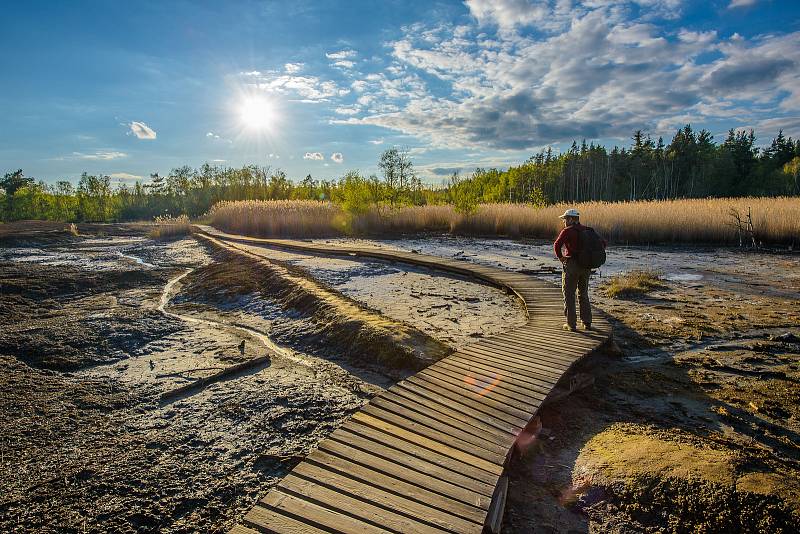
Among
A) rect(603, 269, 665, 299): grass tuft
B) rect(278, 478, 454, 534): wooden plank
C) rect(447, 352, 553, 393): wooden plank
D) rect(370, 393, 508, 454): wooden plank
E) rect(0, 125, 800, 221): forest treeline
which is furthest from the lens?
rect(0, 125, 800, 221): forest treeline

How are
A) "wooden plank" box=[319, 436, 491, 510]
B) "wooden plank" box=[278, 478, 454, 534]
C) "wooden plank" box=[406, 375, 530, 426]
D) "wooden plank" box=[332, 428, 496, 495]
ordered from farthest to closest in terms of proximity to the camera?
1. "wooden plank" box=[406, 375, 530, 426]
2. "wooden plank" box=[332, 428, 496, 495]
3. "wooden plank" box=[319, 436, 491, 510]
4. "wooden plank" box=[278, 478, 454, 534]

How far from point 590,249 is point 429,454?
4.00 m

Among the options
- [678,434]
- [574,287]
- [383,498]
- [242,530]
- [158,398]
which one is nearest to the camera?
[242,530]

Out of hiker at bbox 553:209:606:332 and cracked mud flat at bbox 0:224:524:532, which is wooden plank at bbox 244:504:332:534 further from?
hiker at bbox 553:209:606:332

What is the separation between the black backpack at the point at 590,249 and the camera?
5820 mm

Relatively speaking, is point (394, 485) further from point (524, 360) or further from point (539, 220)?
point (539, 220)

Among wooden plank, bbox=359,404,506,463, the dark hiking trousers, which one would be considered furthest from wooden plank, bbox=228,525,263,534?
the dark hiking trousers

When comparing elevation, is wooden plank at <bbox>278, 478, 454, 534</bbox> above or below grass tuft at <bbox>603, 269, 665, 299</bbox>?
below

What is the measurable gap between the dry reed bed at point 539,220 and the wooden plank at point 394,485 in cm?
1841

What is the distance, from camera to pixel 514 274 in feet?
34.2

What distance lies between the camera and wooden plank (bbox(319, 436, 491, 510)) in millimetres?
2680

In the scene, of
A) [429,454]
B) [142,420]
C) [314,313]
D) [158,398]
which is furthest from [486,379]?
[314,313]

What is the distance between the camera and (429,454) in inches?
123

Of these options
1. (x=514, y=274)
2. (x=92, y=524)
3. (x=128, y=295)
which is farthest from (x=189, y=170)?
(x=92, y=524)
